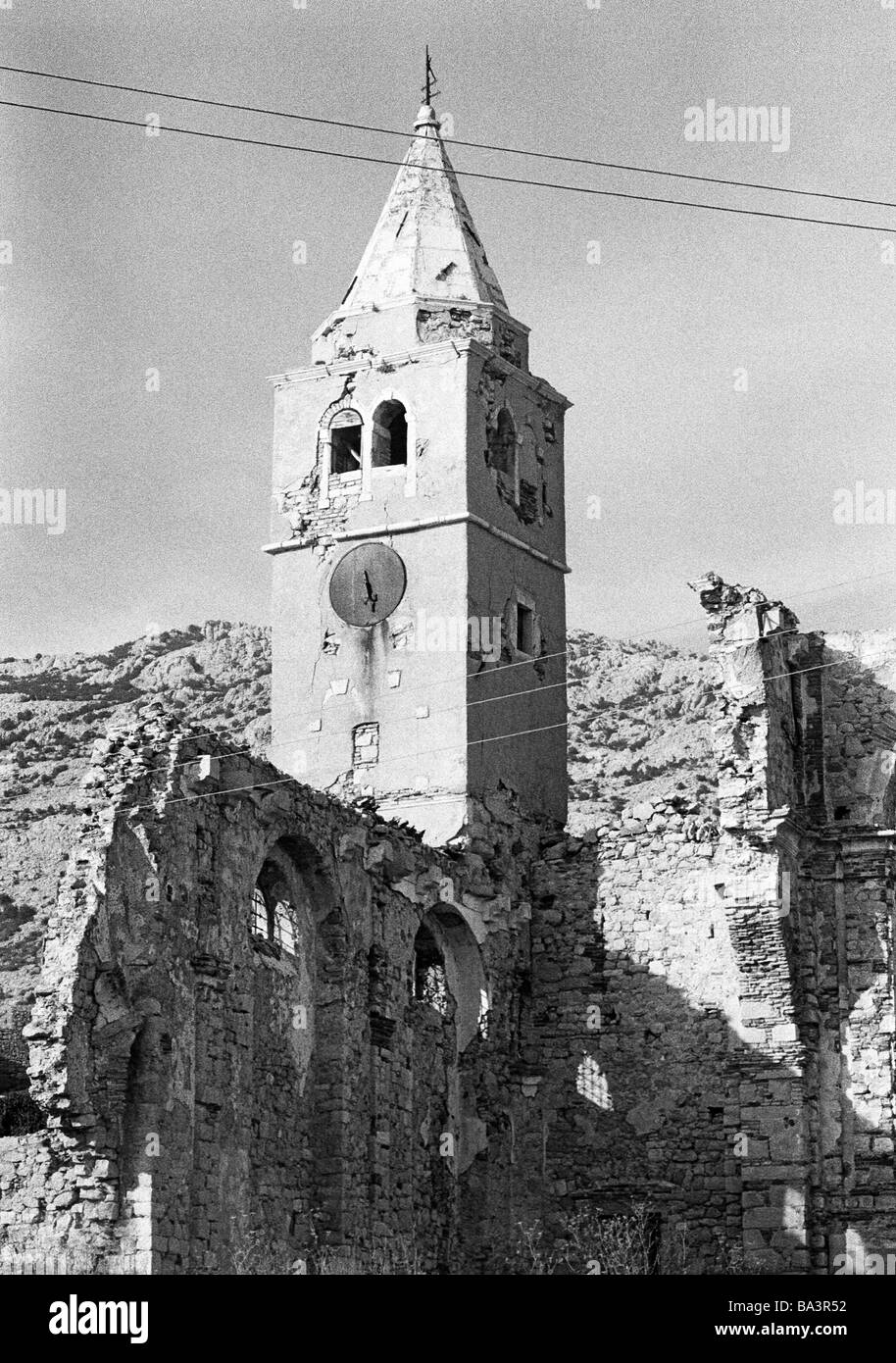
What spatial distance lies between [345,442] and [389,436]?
61 cm

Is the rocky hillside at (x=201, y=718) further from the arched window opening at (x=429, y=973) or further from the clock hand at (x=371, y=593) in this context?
the arched window opening at (x=429, y=973)

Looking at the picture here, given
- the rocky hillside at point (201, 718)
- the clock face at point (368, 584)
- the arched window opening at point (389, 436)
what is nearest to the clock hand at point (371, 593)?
the clock face at point (368, 584)

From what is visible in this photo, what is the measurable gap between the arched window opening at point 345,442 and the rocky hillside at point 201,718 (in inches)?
508

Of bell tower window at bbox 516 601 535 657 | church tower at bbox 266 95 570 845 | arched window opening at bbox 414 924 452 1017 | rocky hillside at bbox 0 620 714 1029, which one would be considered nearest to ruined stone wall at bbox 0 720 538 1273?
arched window opening at bbox 414 924 452 1017

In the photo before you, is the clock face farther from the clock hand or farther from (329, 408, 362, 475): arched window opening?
(329, 408, 362, 475): arched window opening

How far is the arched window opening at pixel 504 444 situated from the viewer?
33.0 meters

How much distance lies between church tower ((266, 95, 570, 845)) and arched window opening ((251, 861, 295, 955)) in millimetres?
4586

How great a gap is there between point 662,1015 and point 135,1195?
9.80 m

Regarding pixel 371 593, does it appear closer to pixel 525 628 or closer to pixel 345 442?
pixel 525 628

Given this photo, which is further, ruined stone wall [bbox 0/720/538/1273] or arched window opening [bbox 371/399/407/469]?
arched window opening [bbox 371/399/407/469]

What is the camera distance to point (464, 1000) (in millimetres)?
30156

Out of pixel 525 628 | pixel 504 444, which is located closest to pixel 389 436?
pixel 504 444

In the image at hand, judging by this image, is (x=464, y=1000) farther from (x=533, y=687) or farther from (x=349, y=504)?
(x=349, y=504)

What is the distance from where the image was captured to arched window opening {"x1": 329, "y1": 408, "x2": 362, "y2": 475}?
32938 millimetres
